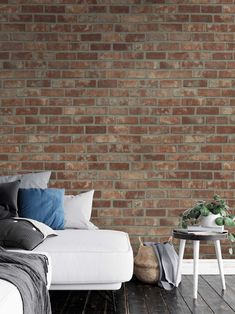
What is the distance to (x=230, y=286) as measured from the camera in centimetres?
472

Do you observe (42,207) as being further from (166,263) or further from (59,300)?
(166,263)

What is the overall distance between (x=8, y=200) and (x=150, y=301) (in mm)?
1373

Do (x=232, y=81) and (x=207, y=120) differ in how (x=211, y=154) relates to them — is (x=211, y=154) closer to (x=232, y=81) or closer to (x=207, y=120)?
(x=207, y=120)

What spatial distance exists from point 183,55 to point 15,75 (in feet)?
5.43

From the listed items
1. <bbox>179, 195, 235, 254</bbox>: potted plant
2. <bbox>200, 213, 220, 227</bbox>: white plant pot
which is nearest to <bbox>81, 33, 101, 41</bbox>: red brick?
<bbox>179, 195, 235, 254</bbox>: potted plant

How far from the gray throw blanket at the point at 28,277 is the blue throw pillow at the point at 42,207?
1.26m

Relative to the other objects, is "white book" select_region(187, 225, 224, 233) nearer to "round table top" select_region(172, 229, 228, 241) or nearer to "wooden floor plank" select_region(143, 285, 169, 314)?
"round table top" select_region(172, 229, 228, 241)

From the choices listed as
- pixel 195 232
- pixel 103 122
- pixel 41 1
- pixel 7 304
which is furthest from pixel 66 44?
pixel 7 304

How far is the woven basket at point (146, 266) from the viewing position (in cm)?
479

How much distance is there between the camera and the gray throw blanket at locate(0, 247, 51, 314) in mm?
2570

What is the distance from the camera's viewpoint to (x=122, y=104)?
5418mm

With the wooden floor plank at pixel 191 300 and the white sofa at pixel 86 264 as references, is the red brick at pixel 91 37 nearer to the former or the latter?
the white sofa at pixel 86 264

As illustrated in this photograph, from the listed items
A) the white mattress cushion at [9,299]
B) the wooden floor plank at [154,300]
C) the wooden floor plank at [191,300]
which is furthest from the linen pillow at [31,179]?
the white mattress cushion at [9,299]

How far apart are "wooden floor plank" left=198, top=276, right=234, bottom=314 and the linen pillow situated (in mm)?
1638
